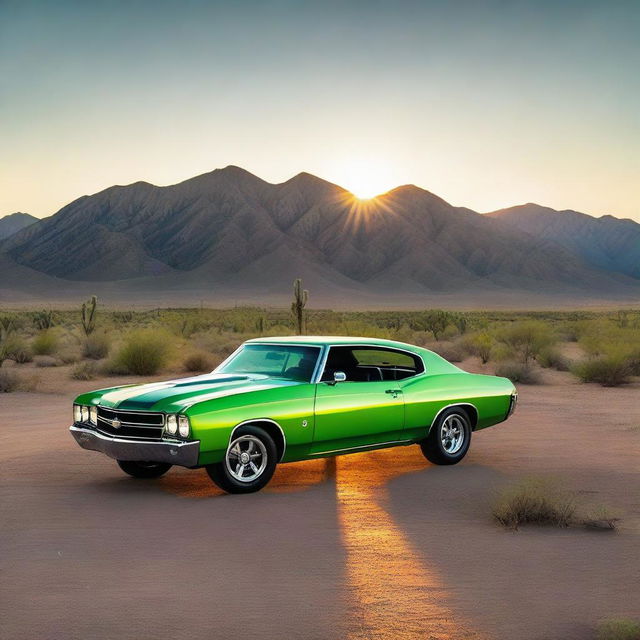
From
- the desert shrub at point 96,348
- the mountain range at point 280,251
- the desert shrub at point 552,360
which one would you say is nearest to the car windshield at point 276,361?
the desert shrub at point 552,360

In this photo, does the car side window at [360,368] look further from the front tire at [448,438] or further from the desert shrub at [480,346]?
the desert shrub at [480,346]

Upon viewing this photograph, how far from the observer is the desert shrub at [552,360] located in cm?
2797

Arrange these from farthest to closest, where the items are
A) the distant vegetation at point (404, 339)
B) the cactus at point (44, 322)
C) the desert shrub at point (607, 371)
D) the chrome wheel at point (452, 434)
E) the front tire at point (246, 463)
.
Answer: the cactus at point (44, 322) < the distant vegetation at point (404, 339) < the desert shrub at point (607, 371) < the chrome wheel at point (452, 434) < the front tire at point (246, 463)

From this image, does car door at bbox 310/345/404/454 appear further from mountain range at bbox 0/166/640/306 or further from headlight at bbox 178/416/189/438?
mountain range at bbox 0/166/640/306

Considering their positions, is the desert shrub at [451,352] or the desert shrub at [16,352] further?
the desert shrub at [451,352]

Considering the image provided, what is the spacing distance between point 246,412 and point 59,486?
237 centimetres

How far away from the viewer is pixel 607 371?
22.9 m

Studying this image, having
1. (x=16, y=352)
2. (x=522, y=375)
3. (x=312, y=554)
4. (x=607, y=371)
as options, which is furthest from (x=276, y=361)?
(x=16, y=352)

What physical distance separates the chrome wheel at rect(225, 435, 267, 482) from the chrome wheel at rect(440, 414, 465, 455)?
106 inches

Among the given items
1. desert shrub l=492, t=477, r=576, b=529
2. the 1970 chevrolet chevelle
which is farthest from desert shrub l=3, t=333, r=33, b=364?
desert shrub l=492, t=477, r=576, b=529

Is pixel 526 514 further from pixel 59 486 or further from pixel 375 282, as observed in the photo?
pixel 375 282

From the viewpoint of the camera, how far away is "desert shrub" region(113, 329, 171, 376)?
26.0 m

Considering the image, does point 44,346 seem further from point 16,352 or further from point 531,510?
point 531,510

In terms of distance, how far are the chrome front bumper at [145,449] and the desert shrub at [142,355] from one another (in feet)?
53.2
